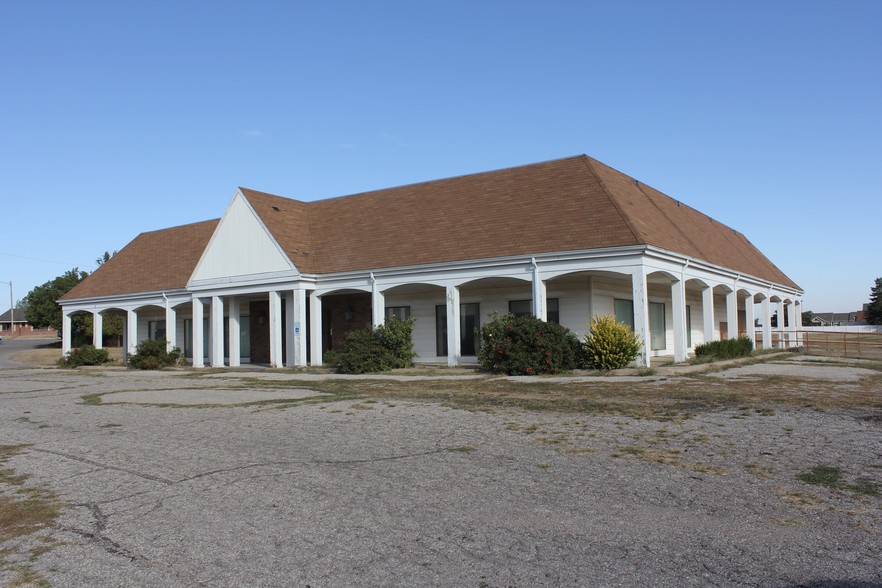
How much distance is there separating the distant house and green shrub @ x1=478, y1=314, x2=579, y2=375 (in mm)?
89918

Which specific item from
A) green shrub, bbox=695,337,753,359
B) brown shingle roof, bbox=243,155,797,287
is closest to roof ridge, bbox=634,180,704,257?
brown shingle roof, bbox=243,155,797,287

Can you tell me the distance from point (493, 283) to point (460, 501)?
698 inches

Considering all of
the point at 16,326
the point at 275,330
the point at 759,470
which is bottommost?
the point at 759,470

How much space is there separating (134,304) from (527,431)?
1052 inches

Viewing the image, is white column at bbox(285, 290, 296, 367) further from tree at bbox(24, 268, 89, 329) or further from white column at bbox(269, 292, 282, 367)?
tree at bbox(24, 268, 89, 329)

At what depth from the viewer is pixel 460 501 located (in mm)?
6449

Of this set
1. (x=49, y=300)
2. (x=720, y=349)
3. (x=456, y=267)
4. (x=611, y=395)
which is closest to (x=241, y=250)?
(x=456, y=267)

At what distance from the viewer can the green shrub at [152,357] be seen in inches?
1115

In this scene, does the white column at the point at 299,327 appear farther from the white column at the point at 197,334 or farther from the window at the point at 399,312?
the white column at the point at 197,334

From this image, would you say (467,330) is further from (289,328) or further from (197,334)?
(197,334)

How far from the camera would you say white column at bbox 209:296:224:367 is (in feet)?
90.7

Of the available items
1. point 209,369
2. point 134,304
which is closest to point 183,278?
point 134,304

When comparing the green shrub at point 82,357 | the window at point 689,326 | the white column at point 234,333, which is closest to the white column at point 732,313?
the window at point 689,326

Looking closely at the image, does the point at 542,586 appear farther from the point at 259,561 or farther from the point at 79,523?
the point at 79,523
